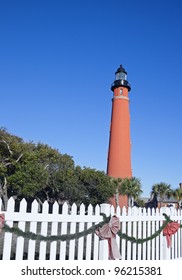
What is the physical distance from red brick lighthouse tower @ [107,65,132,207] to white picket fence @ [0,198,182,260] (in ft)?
118

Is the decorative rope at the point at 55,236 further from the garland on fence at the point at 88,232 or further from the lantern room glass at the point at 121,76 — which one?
the lantern room glass at the point at 121,76

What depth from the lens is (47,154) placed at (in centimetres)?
3494

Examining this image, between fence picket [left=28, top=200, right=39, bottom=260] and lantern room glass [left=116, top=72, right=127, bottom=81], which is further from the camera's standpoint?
lantern room glass [left=116, top=72, right=127, bottom=81]

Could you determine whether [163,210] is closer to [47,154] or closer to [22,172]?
[22,172]

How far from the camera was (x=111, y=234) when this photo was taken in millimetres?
5406

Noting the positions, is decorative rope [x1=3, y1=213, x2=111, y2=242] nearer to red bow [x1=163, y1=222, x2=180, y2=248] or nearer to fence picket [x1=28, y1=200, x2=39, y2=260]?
fence picket [x1=28, y1=200, x2=39, y2=260]

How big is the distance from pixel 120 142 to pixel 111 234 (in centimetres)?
3884

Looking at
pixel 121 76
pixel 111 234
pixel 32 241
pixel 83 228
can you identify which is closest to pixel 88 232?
pixel 83 228

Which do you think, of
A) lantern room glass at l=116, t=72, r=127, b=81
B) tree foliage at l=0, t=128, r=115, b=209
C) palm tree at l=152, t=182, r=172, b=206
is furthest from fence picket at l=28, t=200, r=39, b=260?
palm tree at l=152, t=182, r=172, b=206

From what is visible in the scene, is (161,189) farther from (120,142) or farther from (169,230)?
(169,230)

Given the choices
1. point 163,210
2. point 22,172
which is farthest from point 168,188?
point 163,210

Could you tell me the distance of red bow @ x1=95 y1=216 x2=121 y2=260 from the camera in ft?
17.4

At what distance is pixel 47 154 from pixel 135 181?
15.3 meters

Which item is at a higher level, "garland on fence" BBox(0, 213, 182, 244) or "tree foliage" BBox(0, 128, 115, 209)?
"tree foliage" BBox(0, 128, 115, 209)
